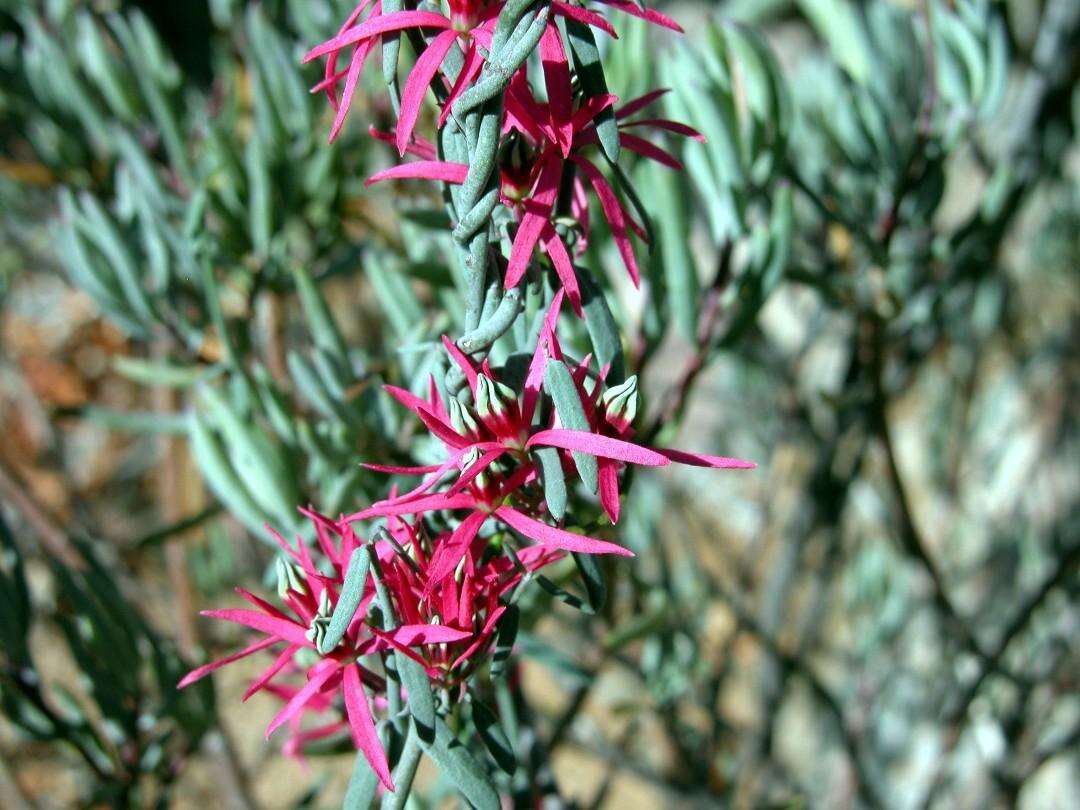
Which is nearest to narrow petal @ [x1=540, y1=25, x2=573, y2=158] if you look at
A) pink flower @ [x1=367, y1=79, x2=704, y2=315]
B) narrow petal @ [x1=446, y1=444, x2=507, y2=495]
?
pink flower @ [x1=367, y1=79, x2=704, y2=315]

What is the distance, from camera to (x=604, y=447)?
31 centimetres

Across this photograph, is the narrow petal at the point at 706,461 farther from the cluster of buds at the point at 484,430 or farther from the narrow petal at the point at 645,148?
the narrow petal at the point at 645,148

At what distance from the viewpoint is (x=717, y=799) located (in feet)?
3.08

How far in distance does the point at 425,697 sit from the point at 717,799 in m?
0.70

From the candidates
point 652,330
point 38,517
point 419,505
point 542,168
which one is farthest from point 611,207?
point 38,517

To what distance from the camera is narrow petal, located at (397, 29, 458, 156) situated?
0.32m

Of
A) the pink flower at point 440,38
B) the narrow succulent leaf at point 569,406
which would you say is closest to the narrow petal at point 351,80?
the pink flower at point 440,38

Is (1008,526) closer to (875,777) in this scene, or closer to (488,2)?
(875,777)

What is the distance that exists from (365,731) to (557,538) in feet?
0.30

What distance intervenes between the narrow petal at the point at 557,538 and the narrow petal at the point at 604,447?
0.09 feet

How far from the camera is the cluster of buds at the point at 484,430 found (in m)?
0.31

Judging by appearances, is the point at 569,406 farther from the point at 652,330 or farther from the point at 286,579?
the point at 652,330

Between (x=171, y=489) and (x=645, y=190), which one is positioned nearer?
(x=645, y=190)

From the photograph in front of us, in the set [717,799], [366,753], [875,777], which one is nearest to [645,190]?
[366,753]
